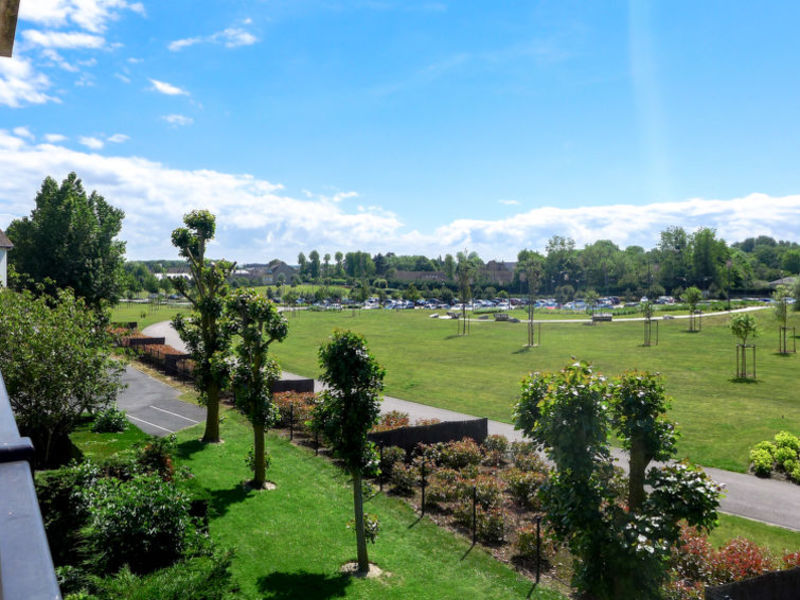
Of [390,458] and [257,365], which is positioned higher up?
[257,365]

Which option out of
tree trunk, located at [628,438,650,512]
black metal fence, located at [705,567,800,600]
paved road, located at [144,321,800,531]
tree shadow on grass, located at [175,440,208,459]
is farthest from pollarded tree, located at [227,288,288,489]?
black metal fence, located at [705,567,800,600]

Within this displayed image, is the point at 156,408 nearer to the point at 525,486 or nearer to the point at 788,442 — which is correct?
the point at 525,486

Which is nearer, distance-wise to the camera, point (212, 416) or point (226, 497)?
point (226, 497)

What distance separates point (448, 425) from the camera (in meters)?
20.0

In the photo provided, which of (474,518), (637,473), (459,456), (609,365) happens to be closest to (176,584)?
(637,473)

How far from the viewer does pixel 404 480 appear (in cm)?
1708

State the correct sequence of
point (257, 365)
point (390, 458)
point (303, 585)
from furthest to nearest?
point (390, 458) → point (257, 365) → point (303, 585)

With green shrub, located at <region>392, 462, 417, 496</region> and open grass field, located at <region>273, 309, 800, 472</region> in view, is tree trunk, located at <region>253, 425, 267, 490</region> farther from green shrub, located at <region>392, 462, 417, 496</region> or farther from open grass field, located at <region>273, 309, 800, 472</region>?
open grass field, located at <region>273, 309, 800, 472</region>

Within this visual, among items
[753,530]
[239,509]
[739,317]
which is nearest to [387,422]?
[239,509]

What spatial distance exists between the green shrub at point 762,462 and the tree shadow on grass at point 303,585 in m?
14.1

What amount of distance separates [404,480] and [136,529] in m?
A: 8.88

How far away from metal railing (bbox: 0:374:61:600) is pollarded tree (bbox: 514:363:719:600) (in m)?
7.17

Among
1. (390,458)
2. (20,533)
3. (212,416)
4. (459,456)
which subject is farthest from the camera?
(212,416)

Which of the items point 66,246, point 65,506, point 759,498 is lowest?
point 759,498
